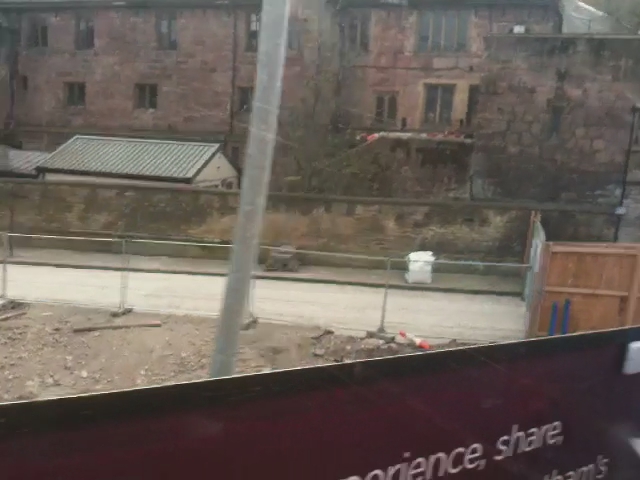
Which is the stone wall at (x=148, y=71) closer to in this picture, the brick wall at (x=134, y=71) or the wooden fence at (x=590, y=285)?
the brick wall at (x=134, y=71)

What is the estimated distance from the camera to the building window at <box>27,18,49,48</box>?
15.0 ft

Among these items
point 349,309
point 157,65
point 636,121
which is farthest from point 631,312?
point 157,65

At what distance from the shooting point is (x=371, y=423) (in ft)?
2.20

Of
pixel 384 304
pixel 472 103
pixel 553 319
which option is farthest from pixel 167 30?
pixel 553 319

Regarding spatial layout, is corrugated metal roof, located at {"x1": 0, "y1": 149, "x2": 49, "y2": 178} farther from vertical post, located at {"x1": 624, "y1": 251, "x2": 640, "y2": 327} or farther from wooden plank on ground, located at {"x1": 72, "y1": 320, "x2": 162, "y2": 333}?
vertical post, located at {"x1": 624, "y1": 251, "x2": 640, "y2": 327}

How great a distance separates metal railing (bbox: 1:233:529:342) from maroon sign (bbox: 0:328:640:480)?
2247 mm

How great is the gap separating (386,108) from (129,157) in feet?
8.11

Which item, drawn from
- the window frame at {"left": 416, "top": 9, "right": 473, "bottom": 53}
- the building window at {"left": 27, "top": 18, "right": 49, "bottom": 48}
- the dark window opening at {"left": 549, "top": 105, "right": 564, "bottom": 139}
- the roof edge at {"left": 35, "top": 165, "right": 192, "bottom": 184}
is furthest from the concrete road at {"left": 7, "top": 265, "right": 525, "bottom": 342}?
the window frame at {"left": 416, "top": 9, "right": 473, "bottom": 53}

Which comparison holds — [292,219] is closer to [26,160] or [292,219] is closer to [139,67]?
[139,67]

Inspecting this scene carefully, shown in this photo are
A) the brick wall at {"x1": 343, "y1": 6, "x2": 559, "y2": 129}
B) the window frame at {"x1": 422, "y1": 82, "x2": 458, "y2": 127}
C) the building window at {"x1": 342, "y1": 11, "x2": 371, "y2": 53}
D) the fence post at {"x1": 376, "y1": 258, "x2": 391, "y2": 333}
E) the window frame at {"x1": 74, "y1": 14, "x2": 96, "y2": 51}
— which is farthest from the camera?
the building window at {"x1": 342, "y1": 11, "x2": 371, "y2": 53}

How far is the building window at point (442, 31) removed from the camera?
225 inches

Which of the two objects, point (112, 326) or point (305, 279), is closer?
point (112, 326)

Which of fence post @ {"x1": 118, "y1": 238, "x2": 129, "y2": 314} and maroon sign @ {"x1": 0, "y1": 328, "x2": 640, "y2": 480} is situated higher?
maroon sign @ {"x1": 0, "y1": 328, "x2": 640, "y2": 480}

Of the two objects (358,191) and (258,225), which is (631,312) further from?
(358,191)
